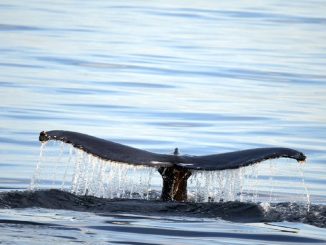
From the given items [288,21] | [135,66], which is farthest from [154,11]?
[135,66]

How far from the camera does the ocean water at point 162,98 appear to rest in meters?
9.65

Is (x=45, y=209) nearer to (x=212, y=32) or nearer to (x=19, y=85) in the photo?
(x=19, y=85)

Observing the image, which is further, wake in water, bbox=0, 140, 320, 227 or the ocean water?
wake in water, bbox=0, 140, 320, 227

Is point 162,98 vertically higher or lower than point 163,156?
higher

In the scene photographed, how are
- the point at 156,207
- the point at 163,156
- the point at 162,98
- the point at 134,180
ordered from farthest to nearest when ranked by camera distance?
1. the point at 162,98
2. the point at 134,180
3. the point at 163,156
4. the point at 156,207

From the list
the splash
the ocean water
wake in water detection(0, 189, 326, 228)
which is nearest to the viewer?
the ocean water

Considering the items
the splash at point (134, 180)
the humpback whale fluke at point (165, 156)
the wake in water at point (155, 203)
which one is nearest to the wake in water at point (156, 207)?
the wake in water at point (155, 203)

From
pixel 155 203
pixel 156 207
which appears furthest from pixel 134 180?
pixel 156 207

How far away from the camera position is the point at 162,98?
66.1ft

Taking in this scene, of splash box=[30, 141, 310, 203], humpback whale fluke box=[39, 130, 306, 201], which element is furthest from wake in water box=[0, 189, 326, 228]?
humpback whale fluke box=[39, 130, 306, 201]

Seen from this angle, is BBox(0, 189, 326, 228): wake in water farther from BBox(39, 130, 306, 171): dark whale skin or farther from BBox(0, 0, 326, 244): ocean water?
BBox(39, 130, 306, 171): dark whale skin

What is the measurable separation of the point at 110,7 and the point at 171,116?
20.7 m

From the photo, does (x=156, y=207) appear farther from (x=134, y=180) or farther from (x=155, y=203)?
(x=134, y=180)

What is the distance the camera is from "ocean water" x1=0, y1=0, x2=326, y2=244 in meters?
9.65
